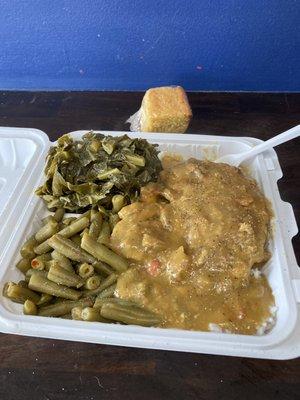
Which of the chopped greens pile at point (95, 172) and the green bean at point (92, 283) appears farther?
the chopped greens pile at point (95, 172)

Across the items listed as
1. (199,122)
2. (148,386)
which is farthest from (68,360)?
(199,122)

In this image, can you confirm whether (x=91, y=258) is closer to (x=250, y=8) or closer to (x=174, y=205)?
(x=174, y=205)

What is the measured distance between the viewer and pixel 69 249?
178cm

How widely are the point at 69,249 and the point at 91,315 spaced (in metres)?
0.32

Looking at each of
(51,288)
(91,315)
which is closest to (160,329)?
(91,315)

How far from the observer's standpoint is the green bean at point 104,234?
5.95ft

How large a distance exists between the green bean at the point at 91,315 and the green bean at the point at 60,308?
0.24 ft

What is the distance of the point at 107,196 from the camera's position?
197 cm

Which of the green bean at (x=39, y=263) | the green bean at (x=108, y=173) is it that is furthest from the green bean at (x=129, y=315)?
the green bean at (x=108, y=173)

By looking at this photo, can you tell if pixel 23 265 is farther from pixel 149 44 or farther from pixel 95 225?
pixel 149 44

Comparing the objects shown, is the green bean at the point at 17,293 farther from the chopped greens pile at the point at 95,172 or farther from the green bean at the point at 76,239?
the chopped greens pile at the point at 95,172

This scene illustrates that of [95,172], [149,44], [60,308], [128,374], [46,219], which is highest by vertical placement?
[149,44]

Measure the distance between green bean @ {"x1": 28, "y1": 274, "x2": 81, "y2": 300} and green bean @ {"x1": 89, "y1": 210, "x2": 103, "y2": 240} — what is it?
257 mm

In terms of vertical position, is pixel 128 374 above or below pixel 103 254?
below
